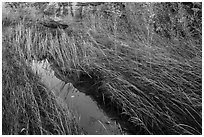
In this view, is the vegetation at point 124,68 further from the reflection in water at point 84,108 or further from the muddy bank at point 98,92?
the reflection in water at point 84,108

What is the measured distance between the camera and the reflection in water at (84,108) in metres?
3.41

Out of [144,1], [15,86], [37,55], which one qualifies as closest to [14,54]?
[37,55]

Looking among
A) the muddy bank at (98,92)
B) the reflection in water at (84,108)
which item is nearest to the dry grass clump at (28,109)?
the reflection in water at (84,108)

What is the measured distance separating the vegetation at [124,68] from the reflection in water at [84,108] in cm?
15

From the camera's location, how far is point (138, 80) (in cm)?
379

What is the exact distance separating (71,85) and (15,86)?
1125 mm

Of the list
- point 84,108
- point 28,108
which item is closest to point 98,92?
point 84,108

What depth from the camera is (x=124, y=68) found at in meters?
4.05

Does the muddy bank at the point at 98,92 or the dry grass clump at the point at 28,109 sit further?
the muddy bank at the point at 98,92

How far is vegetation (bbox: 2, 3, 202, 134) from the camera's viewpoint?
3150mm

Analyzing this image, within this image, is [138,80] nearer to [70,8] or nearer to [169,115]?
[169,115]

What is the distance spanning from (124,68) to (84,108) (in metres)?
0.82

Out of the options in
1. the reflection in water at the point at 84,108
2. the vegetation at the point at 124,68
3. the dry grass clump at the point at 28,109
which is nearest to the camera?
the dry grass clump at the point at 28,109

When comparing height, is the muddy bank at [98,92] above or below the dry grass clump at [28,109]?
below
